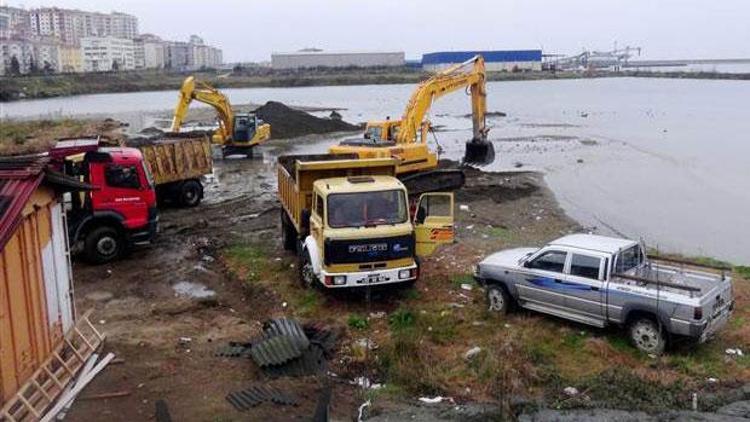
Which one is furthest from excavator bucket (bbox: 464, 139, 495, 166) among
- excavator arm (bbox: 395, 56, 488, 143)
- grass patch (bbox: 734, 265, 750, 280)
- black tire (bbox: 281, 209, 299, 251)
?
grass patch (bbox: 734, 265, 750, 280)

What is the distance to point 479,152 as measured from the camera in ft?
107

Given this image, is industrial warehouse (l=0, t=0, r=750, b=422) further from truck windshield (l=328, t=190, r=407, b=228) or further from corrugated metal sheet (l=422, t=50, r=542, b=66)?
corrugated metal sheet (l=422, t=50, r=542, b=66)

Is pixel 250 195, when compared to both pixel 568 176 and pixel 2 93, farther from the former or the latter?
pixel 2 93

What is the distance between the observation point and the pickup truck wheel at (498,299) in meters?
12.5

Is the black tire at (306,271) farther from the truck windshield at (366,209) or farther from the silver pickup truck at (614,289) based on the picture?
the silver pickup truck at (614,289)

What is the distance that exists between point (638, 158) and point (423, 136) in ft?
44.5

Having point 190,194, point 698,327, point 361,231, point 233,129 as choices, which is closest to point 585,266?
point 698,327

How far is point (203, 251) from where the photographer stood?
58.3 ft

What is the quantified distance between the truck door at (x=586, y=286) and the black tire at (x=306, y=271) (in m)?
4.65

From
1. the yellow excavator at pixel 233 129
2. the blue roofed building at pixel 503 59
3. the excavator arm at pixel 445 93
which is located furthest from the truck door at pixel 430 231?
the blue roofed building at pixel 503 59

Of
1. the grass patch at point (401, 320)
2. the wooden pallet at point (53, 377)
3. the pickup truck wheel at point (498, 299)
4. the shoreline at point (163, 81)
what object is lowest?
the grass patch at point (401, 320)

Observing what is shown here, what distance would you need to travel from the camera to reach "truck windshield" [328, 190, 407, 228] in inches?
514

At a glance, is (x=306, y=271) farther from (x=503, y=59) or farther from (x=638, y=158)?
(x=503, y=59)

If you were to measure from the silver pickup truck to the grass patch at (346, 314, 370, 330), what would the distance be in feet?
7.08
